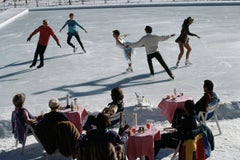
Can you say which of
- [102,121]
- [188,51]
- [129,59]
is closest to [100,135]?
[102,121]

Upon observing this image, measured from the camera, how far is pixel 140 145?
711cm

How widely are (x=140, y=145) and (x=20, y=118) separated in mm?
2184

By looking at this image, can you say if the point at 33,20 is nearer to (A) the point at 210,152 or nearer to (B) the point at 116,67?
(B) the point at 116,67

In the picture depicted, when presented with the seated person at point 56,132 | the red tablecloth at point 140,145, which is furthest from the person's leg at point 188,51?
the seated person at point 56,132

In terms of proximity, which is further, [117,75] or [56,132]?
[117,75]

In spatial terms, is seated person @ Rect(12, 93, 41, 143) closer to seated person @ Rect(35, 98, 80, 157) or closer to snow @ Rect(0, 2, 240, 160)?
snow @ Rect(0, 2, 240, 160)

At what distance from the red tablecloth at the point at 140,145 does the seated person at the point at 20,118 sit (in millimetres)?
1812

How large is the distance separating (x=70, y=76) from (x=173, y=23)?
10.3 m

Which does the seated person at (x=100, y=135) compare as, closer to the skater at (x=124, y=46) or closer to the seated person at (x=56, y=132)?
the seated person at (x=56, y=132)

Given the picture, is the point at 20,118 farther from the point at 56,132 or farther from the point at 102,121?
the point at 102,121

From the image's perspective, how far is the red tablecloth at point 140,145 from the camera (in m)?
7.10

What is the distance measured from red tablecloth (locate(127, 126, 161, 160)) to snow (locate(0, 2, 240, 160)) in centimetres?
77

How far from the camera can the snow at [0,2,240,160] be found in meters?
9.52

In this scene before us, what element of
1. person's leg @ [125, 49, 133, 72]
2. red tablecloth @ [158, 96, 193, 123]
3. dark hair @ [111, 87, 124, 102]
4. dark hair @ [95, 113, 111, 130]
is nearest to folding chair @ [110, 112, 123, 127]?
dark hair @ [111, 87, 124, 102]
